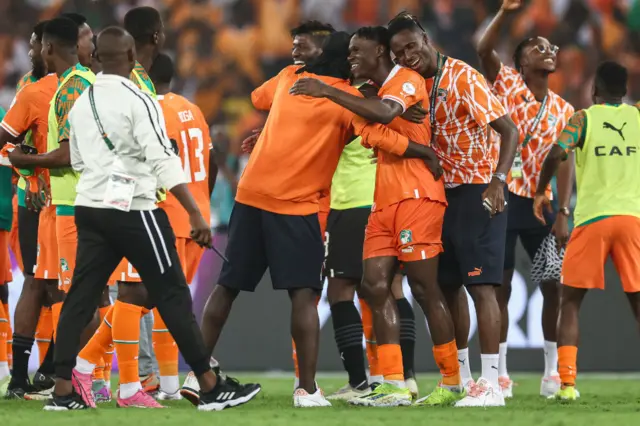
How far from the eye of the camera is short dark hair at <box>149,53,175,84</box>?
7945 mm

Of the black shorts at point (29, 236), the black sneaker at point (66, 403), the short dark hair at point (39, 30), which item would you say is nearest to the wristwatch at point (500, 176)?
the black sneaker at point (66, 403)

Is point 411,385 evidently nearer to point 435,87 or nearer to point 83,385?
point 435,87

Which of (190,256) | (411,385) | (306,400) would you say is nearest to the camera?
(306,400)

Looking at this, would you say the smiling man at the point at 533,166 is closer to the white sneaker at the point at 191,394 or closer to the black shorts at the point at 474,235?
the black shorts at the point at 474,235

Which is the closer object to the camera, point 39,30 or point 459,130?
point 459,130

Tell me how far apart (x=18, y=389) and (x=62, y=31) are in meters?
2.62

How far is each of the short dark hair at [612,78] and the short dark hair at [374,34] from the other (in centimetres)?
194

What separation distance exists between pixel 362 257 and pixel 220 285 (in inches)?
44.0

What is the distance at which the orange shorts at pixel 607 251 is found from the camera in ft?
25.7

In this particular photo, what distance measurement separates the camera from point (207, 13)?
16.6 m

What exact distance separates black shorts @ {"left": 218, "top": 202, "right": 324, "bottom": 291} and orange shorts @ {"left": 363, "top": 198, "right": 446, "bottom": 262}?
1.26 feet

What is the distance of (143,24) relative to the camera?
739cm

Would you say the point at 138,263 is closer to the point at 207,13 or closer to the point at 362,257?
the point at 362,257

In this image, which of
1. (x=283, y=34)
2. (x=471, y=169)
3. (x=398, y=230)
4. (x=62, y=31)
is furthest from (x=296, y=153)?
(x=283, y=34)
